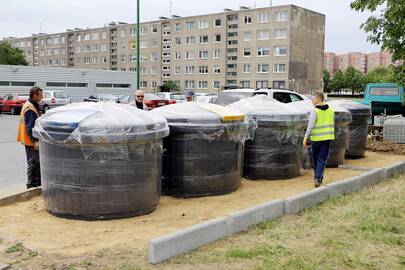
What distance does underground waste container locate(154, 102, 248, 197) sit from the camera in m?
6.39

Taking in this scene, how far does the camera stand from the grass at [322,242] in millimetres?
4332

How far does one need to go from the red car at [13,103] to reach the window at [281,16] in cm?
4525

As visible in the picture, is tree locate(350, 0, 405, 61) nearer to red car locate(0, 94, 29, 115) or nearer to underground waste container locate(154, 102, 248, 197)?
underground waste container locate(154, 102, 248, 197)

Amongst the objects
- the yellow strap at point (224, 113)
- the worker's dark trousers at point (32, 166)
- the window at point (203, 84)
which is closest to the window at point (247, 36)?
the window at point (203, 84)

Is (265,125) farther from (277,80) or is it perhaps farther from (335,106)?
(277,80)

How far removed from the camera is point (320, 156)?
760 cm

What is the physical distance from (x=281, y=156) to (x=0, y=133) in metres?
14.1

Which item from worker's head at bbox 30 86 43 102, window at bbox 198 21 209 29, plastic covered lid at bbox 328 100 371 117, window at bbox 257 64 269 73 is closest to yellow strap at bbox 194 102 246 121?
worker's head at bbox 30 86 43 102

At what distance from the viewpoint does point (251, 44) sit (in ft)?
→ 236

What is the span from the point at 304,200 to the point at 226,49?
7015 centimetres

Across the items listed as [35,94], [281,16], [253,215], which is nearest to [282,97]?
[35,94]

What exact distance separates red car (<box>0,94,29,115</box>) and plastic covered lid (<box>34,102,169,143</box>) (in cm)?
2762

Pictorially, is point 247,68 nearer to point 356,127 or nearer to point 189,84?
point 189,84

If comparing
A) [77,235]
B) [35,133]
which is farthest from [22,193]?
[77,235]
